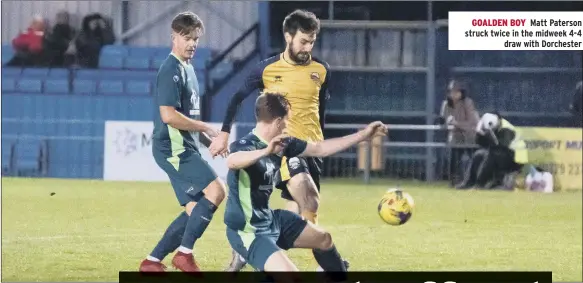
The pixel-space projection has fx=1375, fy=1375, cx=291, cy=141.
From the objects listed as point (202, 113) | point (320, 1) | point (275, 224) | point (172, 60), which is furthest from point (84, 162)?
point (275, 224)

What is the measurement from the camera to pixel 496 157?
51.3 ft

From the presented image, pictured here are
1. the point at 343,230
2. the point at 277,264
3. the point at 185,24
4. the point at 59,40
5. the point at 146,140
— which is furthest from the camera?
the point at 59,40

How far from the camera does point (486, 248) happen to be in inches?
382

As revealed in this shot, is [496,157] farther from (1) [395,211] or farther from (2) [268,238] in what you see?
(2) [268,238]

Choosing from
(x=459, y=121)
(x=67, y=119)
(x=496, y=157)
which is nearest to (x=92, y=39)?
(x=67, y=119)

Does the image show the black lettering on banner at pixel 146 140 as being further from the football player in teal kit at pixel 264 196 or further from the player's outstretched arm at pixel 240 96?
the football player in teal kit at pixel 264 196

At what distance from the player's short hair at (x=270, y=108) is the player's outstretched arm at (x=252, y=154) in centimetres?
21

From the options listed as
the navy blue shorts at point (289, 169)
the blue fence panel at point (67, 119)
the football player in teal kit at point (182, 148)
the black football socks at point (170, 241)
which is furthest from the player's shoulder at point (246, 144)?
the blue fence panel at point (67, 119)

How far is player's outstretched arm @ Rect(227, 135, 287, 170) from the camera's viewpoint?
6.10 metres

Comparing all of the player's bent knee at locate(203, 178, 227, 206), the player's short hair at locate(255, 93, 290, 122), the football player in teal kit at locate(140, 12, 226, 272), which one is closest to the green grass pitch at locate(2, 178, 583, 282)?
the football player in teal kit at locate(140, 12, 226, 272)

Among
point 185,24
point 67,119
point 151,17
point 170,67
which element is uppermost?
point 151,17

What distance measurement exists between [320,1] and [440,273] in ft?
25.9

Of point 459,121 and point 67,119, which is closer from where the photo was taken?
point 459,121

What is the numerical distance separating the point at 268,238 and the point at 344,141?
1.92 ft
